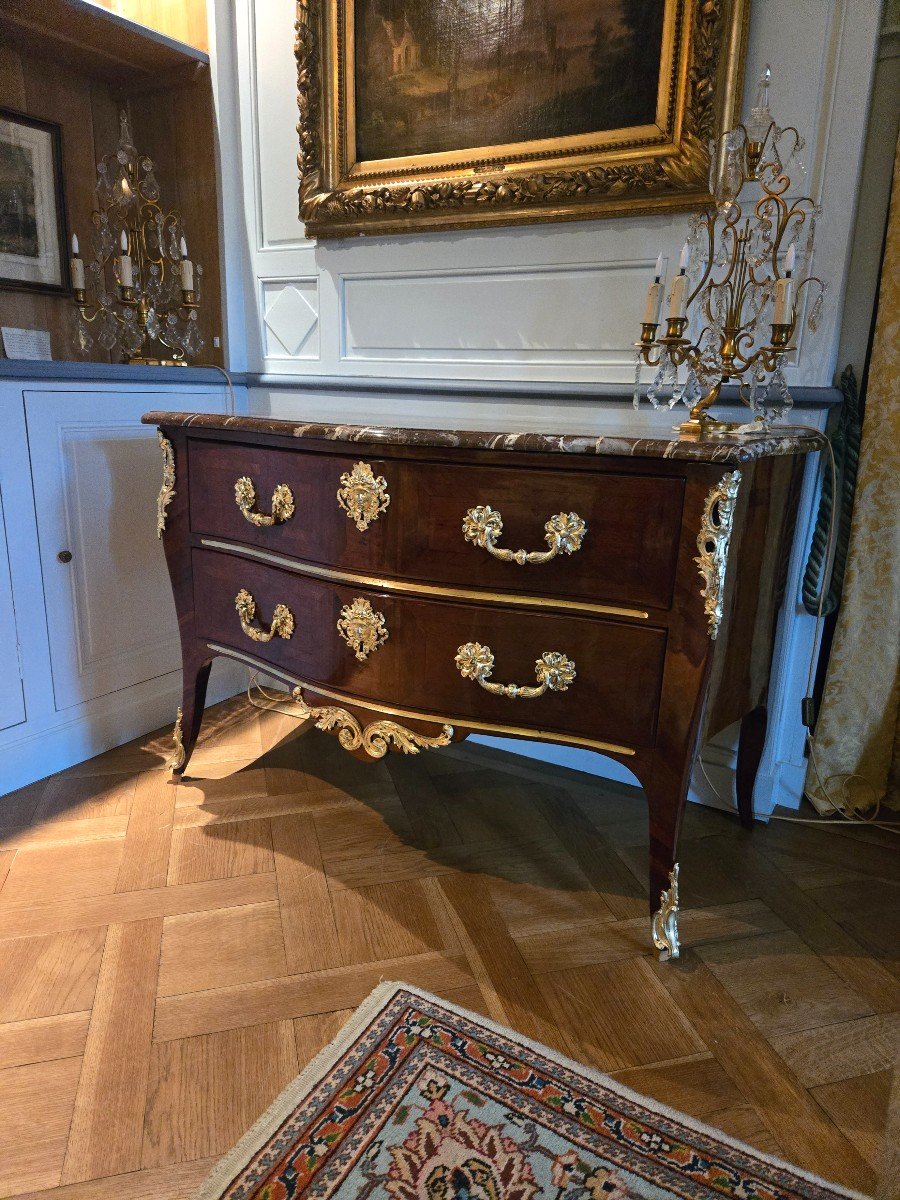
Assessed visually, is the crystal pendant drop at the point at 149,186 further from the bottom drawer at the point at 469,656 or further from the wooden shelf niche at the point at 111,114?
the bottom drawer at the point at 469,656

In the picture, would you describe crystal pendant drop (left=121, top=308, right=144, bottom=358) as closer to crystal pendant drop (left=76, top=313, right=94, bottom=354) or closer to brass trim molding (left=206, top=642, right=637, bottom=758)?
crystal pendant drop (left=76, top=313, right=94, bottom=354)

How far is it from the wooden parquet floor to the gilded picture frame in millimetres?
1339

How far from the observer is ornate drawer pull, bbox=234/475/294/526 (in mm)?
1391

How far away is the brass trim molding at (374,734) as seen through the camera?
1.35m

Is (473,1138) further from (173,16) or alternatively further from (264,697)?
(173,16)

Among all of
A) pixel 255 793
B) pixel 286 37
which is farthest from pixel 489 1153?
pixel 286 37

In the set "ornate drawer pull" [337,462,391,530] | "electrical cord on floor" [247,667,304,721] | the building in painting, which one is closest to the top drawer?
"ornate drawer pull" [337,462,391,530]

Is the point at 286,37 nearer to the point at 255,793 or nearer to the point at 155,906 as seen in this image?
the point at 255,793

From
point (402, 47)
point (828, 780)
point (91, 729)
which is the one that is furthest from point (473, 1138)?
→ point (402, 47)

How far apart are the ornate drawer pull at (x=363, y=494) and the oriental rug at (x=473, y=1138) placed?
80 cm

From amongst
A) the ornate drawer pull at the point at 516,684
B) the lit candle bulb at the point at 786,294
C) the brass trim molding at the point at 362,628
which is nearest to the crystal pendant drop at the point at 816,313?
the lit candle bulb at the point at 786,294

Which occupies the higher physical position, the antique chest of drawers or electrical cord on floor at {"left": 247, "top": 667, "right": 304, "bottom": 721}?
the antique chest of drawers

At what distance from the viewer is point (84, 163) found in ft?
7.02

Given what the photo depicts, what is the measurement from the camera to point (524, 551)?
120cm
